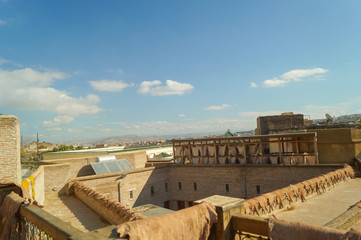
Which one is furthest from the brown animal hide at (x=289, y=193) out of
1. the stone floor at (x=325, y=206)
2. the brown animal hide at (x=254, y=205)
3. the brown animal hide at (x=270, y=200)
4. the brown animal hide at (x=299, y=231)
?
the brown animal hide at (x=299, y=231)

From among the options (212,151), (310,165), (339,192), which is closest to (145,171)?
(212,151)

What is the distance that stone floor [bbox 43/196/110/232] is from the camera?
1241cm

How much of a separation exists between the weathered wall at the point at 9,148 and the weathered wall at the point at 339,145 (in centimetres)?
2138

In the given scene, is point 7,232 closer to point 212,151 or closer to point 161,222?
point 161,222

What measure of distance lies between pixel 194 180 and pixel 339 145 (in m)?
13.0

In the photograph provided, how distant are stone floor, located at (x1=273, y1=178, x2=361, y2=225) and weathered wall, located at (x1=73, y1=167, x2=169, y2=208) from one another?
15728mm

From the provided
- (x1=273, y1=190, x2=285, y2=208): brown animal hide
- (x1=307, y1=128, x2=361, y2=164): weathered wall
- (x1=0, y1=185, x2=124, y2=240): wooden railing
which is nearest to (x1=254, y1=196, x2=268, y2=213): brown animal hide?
(x1=273, y1=190, x2=285, y2=208): brown animal hide

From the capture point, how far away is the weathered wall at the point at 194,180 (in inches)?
755

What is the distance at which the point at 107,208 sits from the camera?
12.7m

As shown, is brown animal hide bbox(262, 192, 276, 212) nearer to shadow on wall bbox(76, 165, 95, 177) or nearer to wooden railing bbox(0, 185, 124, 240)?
wooden railing bbox(0, 185, 124, 240)

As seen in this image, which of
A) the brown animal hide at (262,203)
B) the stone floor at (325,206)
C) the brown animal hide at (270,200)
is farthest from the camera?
the stone floor at (325,206)

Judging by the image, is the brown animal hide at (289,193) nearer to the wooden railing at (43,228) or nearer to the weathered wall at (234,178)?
the weathered wall at (234,178)

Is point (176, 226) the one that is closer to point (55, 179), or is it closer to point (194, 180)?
point (55, 179)

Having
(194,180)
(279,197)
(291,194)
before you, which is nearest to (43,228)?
(279,197)
